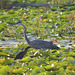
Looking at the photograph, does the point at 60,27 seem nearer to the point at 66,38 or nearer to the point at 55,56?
the point at 66,38

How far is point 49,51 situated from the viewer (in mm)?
5746

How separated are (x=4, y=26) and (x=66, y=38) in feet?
8.81

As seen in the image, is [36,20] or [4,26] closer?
[4,26]

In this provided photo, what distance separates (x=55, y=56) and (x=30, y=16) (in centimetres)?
531

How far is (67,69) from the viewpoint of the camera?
439 cm

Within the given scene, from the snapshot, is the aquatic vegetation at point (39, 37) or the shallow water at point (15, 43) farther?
the shallow water at point (15, 43)

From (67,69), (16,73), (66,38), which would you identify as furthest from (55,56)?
(66,38)

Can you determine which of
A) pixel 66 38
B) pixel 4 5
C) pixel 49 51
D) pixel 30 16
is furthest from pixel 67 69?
pixel 4 5

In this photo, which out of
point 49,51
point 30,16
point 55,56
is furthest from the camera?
point 30,16

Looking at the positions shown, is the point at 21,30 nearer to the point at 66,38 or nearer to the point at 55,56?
the point at 66,38

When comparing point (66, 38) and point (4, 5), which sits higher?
point (4, 5)

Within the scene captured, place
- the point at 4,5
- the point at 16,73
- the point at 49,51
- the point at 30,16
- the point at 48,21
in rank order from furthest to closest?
the point at 4,5
the point at 30,16
the point at 48,21
the point at 49,51
the point at 16,73

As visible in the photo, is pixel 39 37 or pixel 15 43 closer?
pixel 15 43

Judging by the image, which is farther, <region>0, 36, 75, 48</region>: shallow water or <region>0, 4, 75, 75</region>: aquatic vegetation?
<region>0, 36, 75, 48</region>: shallow water
